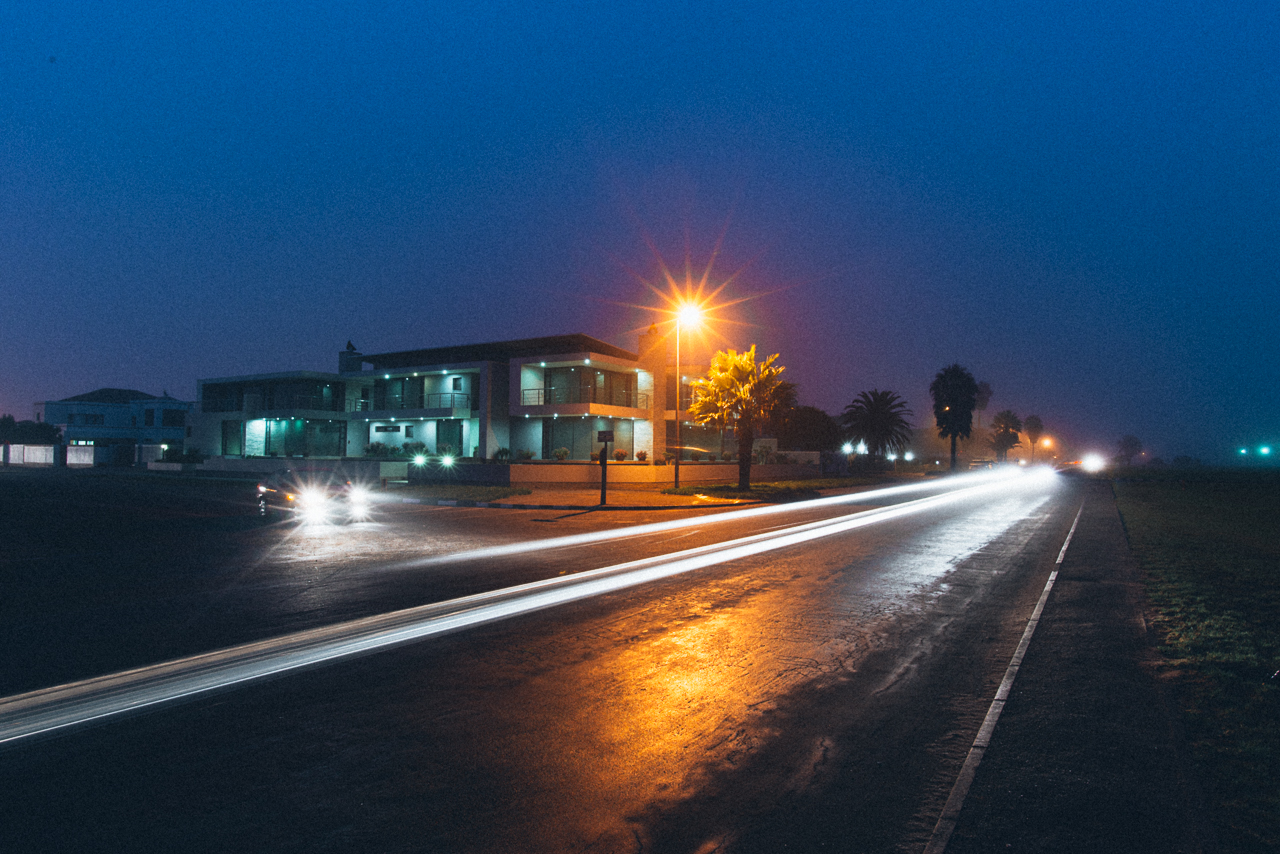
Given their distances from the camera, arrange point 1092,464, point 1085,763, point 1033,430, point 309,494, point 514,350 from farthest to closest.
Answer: point 1033,430 < point 1092,464 < point 514,350 < point 309,494 < point 1085,763

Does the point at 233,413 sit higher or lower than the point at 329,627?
higher

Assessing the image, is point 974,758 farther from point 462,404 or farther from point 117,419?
point 117,419

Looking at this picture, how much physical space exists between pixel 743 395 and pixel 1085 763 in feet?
95.4

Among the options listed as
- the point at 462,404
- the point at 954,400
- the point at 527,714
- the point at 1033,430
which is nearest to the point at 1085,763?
the point at 527,714

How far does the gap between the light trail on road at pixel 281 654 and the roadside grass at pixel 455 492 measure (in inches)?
677

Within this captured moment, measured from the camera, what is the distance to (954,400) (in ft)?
275

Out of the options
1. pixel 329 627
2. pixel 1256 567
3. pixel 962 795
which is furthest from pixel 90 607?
pixel 1256 567

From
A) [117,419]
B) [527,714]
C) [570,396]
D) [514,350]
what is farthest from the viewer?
[117,419]

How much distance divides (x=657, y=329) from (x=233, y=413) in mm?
33625

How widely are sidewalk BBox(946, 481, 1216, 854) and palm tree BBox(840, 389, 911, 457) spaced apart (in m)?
59.9

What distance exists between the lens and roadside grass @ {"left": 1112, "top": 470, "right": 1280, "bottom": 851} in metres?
3.74

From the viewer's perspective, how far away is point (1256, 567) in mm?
11773

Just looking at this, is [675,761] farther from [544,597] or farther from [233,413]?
[233,413]

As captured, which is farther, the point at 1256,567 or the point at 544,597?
the point at 1256,567
